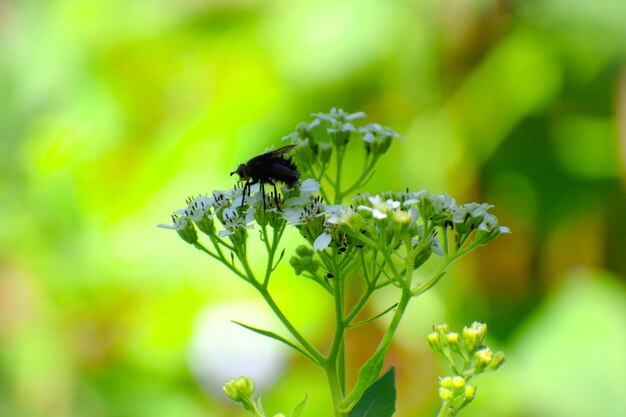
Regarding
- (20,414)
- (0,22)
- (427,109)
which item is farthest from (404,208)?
(0,22)

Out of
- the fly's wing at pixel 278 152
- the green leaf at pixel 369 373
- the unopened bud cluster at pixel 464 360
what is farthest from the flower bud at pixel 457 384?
the fly's wing at pixel 278 152

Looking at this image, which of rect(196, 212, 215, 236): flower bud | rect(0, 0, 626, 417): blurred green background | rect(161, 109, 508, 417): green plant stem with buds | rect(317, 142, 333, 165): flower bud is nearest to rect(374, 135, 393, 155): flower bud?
rect(317, 142, 333, 165): flower bud

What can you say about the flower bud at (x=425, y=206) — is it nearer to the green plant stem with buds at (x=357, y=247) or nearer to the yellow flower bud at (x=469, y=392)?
the green plant stem with buds at (x=357, y=247)

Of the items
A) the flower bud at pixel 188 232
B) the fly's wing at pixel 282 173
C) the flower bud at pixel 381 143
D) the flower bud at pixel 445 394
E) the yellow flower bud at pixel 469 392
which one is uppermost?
the fly's wing at pixel 282 173

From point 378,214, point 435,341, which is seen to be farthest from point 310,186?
point 435,341

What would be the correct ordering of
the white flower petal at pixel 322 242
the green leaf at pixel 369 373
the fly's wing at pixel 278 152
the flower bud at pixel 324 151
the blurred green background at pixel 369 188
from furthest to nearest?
the blurred green background at pixel 369 188 → the flower bud at pixel 324 151 → the fly's wing at pixel 278 152 → the white flower petal at pixel 322 242 → the green leaf at pixel 369 373

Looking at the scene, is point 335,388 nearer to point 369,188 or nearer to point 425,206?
point 425,206
